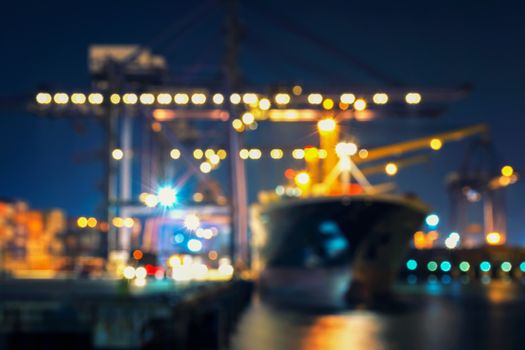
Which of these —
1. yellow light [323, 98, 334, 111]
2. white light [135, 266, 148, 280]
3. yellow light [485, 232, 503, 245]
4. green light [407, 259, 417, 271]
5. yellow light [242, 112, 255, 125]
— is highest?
yellow light [323, 98, 334, 111]

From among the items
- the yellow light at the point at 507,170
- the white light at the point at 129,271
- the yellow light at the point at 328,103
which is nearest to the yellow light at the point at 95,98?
the white light at the point at 129,271

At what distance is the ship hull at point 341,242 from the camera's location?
3155 centimetres

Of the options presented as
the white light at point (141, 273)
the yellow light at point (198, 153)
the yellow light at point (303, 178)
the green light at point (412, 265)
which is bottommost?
the white light at point (141, 273)

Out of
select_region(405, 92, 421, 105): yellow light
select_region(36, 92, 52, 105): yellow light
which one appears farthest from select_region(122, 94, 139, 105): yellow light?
select_region(405, 92, 421, 105): yellow light

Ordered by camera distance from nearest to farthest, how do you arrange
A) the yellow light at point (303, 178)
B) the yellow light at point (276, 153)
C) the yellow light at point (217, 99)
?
the yellow light at point (217, 99) → the yellow light at point (303, 178) → the yellow light at point (276, 153)

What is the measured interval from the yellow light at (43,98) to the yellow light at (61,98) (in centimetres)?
27

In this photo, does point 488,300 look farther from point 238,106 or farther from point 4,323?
point 4,323

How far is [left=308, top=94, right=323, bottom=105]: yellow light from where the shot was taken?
117ft

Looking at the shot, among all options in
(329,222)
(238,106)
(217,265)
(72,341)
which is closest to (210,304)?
(72,341)

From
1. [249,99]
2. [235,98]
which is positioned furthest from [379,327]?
[249,99]

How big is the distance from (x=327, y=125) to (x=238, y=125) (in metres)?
4.00

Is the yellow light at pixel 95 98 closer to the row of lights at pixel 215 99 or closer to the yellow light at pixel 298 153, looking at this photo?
the row of lights at pixel 215 99

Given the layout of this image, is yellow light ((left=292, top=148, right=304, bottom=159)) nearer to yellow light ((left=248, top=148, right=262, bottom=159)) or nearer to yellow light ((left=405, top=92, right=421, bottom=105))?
yellow light ((left=248, top=148, right=262, bottom=159))

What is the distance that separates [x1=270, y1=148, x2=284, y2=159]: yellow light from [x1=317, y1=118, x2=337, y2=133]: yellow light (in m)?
5.53
